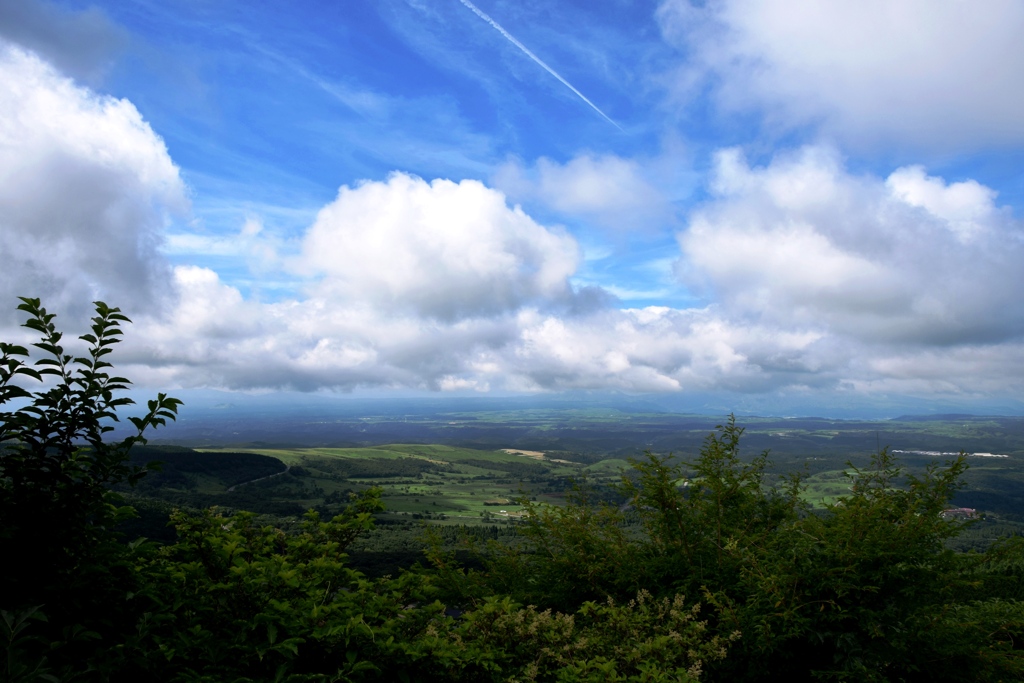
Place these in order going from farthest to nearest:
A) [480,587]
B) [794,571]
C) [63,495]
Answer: [480,587], [794,571], [63,495]

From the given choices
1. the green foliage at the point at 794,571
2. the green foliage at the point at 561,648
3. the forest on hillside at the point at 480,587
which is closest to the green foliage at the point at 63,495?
the forest on hillside at the point at 480,587

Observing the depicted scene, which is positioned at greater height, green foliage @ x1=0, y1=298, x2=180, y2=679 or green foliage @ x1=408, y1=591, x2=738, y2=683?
green foliage @ x1=0, y1=298, x2=180, y2=679

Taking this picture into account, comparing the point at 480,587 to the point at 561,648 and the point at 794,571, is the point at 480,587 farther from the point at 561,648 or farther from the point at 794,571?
the point at 794,571

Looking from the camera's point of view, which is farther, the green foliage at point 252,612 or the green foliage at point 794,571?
the green foliage at point 794,571

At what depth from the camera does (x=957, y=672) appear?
548 centimetres

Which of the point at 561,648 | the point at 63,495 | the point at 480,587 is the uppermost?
the point at 63,495

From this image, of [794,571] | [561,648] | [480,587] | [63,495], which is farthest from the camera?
[480,587]

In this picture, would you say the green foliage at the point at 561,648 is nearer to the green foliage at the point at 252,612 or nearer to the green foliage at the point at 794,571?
the green foliage at the point at 252,612

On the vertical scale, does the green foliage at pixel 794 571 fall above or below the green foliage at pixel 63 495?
below

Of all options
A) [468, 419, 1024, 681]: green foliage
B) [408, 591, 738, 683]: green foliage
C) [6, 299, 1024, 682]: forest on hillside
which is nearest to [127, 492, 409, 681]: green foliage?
[6, 299, 1024, 682]: forest on hillside

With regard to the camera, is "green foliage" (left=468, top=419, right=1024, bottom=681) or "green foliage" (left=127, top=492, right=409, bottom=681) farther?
"green foliage" (left=468, top=419, right=1024, bottom=681)

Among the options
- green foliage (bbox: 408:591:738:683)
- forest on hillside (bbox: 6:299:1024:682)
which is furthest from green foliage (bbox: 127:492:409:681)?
green foliage (bbox: 408:591:738:683)

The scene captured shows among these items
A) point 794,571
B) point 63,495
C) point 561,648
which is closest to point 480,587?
point 561,648

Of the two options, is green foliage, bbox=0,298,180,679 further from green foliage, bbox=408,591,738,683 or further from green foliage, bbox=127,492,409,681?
green foliage, bbox=408,591,738,683
